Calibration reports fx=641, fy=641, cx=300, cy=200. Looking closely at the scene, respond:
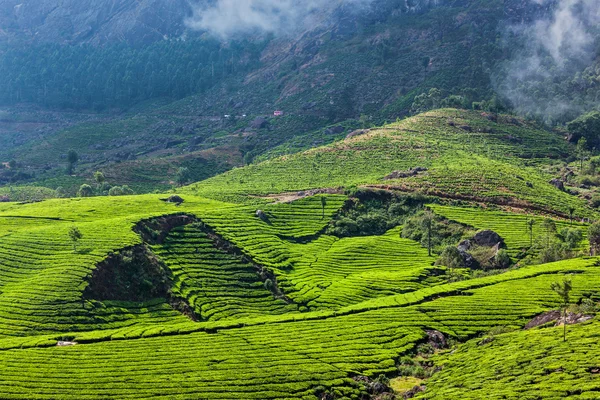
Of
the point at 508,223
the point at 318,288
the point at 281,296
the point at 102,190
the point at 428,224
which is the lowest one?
the point at 281,296

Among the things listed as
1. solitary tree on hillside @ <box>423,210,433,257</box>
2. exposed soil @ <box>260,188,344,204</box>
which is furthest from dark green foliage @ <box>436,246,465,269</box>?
exposed soil @ <box>260,188,344,204</box>

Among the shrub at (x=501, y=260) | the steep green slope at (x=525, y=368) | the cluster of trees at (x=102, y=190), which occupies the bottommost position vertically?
Answer: the steep green slope at (x=525, y=368)

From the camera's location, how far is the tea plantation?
65.5 m

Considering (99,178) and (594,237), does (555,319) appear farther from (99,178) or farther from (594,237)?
(99,178)

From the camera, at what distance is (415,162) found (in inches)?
6663

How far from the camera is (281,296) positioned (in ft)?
324

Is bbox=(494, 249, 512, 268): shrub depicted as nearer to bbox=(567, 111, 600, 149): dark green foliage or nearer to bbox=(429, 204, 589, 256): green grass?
bbox=(429, 204, 589, 256): green grass

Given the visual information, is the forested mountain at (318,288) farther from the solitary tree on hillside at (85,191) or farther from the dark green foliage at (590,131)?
the dark green foliage at (590,131)

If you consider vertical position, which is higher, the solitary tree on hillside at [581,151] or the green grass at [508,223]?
the solitary tree on hillside at [581,151]

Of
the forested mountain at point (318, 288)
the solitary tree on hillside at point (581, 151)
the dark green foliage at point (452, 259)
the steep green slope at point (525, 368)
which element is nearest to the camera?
the steep green slope at point (525, 368)

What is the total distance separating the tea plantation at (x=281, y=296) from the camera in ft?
215

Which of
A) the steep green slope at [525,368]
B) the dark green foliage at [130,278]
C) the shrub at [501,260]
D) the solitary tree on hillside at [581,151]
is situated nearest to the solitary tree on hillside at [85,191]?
the dark green foliage at [130,278]

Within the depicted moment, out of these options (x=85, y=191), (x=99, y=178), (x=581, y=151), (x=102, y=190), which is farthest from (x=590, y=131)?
(x=85, y=191)

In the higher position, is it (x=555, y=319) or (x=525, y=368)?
(x=555, y=319)
